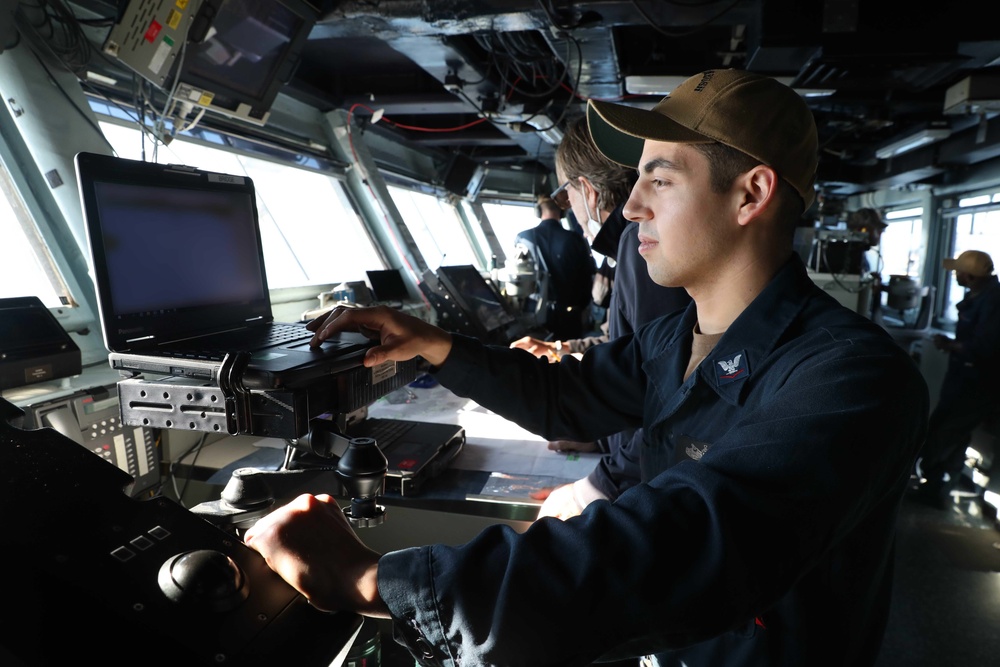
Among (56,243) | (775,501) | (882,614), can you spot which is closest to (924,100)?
(882,614)

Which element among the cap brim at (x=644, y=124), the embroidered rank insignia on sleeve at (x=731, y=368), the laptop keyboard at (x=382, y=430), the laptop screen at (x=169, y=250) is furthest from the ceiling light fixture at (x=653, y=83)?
the embroidered rank insignia on sleeve at (x=731, y=368)

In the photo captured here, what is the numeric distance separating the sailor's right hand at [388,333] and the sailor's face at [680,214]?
0.48m

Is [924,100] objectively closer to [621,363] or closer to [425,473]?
[621,363]

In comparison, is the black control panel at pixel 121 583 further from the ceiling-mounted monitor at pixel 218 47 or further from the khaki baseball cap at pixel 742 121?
the ceiling-mounted monitor at pixel 218 47

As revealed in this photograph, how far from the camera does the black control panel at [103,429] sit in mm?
1263

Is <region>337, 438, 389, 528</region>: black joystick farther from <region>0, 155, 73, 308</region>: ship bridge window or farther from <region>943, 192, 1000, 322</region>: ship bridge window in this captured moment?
<region>943, 192, 1000, 322</region>: ship bridge window

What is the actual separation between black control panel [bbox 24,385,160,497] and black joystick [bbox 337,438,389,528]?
0.63m

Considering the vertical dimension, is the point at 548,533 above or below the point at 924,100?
below

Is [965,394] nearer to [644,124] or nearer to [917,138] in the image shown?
[917,138]

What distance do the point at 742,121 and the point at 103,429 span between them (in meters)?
1.50

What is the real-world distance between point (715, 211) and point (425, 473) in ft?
3.02

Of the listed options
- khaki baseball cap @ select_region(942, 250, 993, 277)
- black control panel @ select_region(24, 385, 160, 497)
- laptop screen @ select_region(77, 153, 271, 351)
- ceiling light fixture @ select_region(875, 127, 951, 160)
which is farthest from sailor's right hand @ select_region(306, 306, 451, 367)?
ceiling light fixture @ select_region(875, 127, 951, 160)

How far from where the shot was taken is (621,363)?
1354mm

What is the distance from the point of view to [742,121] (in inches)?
38.2
